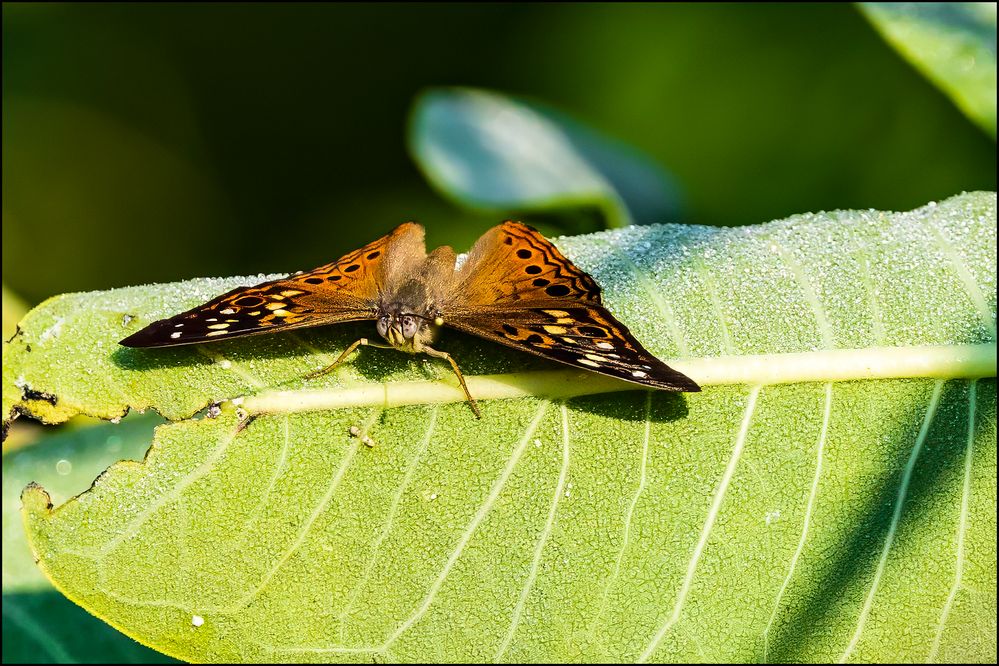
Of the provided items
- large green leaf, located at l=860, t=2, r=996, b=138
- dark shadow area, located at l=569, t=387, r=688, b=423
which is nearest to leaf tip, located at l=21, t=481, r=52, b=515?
dark shadow area, located at l=569, t=387, r=688, b=423

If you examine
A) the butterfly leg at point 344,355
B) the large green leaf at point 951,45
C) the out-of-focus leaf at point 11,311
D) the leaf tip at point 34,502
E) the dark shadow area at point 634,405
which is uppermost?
the large green leaf at point 951,45

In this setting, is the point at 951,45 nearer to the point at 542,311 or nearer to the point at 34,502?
the point at 542,311

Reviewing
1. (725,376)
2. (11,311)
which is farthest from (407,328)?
(11,311)

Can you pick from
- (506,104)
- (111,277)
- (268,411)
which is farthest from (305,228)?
(268,411)

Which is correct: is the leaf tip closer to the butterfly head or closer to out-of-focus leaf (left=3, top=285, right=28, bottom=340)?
the butterfly head

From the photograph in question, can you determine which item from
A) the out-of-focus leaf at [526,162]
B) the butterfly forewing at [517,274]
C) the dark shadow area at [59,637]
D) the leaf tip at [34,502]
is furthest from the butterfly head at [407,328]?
the dark shadow area at [59,637]

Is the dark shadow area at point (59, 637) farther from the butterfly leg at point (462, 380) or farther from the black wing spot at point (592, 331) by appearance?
the black wing spot at point (592, 331)
